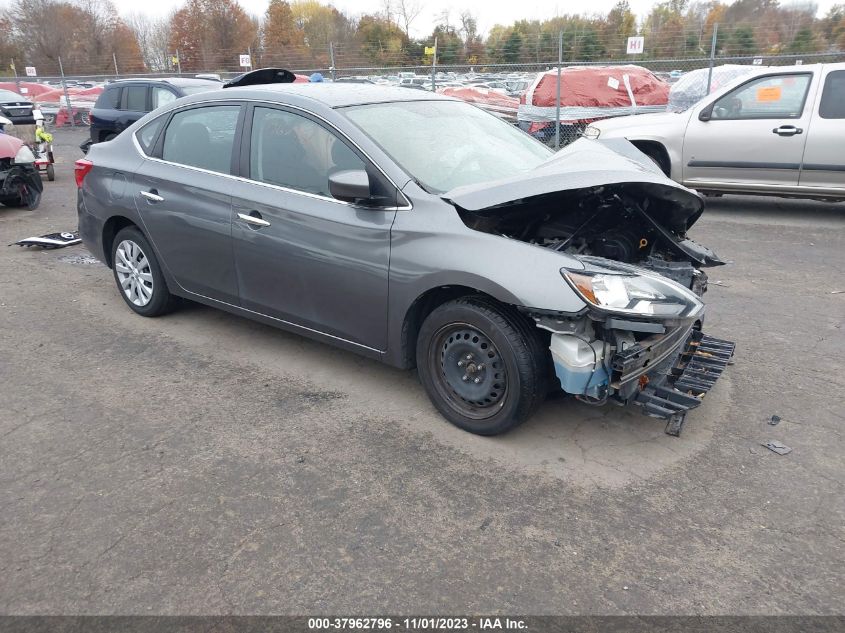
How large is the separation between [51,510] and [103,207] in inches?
116

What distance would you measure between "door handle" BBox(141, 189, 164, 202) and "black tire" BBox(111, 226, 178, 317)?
345mm

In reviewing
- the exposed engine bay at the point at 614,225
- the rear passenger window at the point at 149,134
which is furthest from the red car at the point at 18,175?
the exposed engine bay at the point at 614,225

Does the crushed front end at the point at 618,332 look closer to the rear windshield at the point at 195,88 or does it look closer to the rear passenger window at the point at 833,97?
the rear passenger window at the point at 833,97

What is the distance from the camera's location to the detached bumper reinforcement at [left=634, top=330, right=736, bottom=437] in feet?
10.9

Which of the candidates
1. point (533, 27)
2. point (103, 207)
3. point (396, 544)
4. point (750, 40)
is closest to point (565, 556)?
point (396, 544)

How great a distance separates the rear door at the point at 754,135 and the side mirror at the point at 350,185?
264 inches

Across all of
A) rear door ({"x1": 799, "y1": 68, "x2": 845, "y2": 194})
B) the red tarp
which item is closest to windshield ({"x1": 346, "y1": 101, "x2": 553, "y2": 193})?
rear door ({"x1": 799, "y1": 68, "x2": 845, "y2": 194})

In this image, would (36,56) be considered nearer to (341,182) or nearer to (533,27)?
(533,27)

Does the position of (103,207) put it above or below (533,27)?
below

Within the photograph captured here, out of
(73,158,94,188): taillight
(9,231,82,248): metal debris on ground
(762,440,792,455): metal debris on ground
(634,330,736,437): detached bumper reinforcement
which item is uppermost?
(73,158,94,188): taillight

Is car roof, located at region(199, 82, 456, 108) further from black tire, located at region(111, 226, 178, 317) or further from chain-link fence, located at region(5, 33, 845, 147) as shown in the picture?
chain-link fence, located at region(5, 33, 845, 147)

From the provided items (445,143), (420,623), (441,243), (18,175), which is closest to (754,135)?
(445,143)

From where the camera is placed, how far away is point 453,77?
637 inches

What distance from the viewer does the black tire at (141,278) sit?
5023mm
